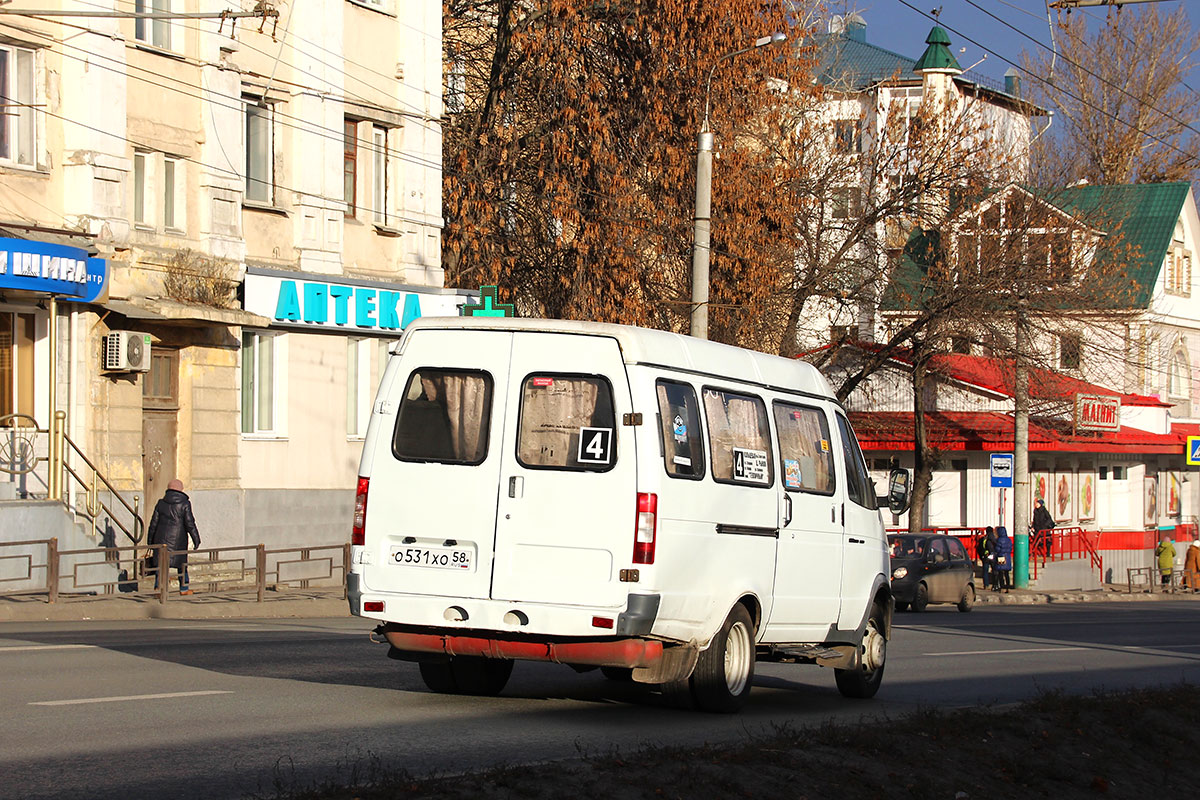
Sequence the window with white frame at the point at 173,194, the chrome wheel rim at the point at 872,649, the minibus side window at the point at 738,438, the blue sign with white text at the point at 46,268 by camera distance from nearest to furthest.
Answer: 1. the minibus side window at the point at 738,438
2. the chrome wheel rim at the point at 872,649
3. the blue sign with white text at the point at 46,268
4. the window with white frame at the point at 173,194

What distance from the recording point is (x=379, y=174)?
104 ft

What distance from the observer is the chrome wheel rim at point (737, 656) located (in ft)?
36.4

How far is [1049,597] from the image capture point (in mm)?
37719

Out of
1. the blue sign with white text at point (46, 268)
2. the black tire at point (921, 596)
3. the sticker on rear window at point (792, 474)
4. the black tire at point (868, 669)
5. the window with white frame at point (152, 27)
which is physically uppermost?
the window with white frame at point (152, 27)

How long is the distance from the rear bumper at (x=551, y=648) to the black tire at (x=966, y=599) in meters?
21.6

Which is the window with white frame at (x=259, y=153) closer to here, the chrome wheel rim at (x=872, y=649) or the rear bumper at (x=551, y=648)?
the chrome wheel rim at (x=872, y=649)

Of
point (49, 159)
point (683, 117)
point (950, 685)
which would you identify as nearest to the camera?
point (950, 685)

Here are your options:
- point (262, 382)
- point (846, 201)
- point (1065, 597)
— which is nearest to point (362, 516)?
point (262, 382)

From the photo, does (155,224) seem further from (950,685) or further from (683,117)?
(950,685)

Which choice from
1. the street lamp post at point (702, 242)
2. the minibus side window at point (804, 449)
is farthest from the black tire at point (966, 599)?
the minibus side window at point (804, 449)

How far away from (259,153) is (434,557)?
65.7ft

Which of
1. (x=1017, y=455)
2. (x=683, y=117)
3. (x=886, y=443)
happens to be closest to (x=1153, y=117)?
(x=886, y=443)

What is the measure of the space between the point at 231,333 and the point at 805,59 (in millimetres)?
13678

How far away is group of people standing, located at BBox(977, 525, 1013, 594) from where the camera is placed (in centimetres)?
Result: 3806
